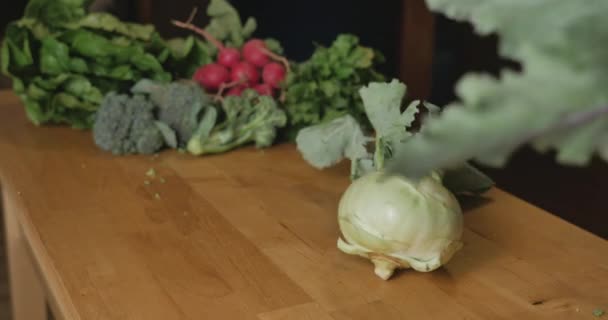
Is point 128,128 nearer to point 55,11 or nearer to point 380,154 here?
point 55,11

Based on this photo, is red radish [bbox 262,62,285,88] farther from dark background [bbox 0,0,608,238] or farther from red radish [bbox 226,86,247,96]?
dark background [bbox 0,0,608,238]

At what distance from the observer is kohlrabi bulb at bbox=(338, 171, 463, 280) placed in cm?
76

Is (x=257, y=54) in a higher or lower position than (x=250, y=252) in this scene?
higher

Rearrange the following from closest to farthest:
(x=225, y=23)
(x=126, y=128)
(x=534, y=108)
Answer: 1. (x=534, y=108)
2. (x=126, y=128)
3. (x=225, y=23)

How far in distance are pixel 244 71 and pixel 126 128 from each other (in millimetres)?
291

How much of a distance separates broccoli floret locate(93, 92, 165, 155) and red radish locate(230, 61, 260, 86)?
0.69 ft

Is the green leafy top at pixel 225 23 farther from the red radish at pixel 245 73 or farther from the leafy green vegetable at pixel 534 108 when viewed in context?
the leafy green vegetable at pixel 534 108

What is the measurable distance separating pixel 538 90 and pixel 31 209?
0.87 m

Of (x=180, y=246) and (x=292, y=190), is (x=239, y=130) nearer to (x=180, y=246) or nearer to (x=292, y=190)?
(x=292, y=190)

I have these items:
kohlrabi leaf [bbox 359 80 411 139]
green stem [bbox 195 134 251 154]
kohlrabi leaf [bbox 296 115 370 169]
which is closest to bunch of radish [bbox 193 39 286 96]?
green stem [bbox 195 134 251 154]

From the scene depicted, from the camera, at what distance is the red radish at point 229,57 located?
4.74ft

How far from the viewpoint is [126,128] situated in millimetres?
1223

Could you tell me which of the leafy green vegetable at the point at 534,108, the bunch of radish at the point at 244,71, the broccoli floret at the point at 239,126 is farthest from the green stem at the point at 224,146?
the leafy green vegetable at the point at 534,108

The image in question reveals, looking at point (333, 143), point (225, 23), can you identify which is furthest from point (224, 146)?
point (225, 23)
